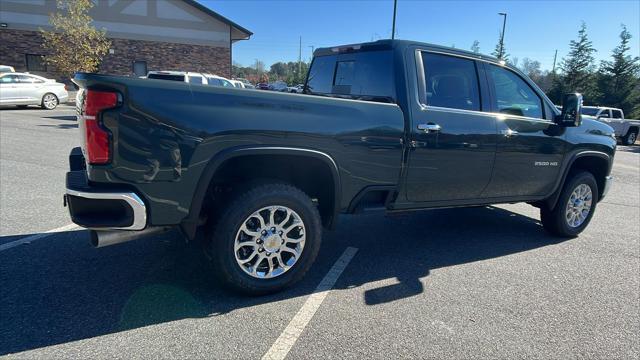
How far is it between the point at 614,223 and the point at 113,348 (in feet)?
20.9

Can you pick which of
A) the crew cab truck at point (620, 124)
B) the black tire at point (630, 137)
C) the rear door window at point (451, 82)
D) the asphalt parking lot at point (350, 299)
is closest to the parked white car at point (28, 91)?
the asphalt parking lot at point (350, 299)

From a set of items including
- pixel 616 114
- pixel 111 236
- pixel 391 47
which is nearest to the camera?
pixel 111 236

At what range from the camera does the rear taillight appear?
97.8 inches

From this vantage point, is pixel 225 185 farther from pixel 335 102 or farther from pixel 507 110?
pixel 507 110

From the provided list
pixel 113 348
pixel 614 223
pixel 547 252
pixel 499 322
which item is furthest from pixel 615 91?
pixel 113 348

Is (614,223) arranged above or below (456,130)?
below

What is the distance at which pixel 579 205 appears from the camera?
5.00 metres

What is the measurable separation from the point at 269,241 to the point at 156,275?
1090 mm

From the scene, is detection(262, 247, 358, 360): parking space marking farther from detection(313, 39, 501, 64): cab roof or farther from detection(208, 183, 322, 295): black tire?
detection(313, 39, 501, 64): cab roof

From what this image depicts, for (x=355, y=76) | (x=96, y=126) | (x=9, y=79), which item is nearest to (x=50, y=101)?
(x=9, y=79)

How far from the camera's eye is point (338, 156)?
322 cm

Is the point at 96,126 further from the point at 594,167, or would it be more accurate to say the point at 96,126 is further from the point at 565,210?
the point at 594,167

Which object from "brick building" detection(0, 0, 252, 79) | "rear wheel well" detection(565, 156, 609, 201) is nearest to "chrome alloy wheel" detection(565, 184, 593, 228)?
"rear wheel well" detection(565, 156, 609, 201)

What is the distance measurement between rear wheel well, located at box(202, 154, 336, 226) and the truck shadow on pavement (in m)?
0.66
